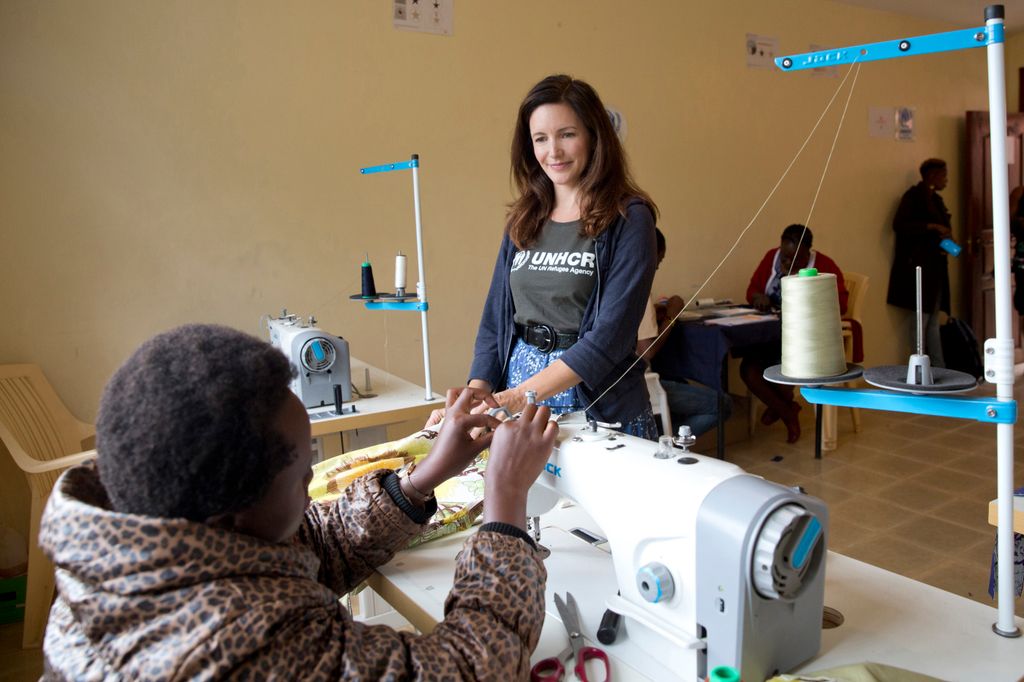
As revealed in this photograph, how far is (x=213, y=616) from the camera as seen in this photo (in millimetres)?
677

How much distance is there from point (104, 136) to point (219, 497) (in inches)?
117

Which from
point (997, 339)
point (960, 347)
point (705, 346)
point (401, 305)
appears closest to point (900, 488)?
point (705, 346)

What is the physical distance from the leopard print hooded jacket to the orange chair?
2.21 m

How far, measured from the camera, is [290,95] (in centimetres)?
349

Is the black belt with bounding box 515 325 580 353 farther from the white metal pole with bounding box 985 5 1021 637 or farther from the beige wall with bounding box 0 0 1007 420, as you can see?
the beige wall with bounding box 0 0 1007 420

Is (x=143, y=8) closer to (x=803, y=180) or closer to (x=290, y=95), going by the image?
(x=290, y=95)

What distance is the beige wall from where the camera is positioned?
305cm

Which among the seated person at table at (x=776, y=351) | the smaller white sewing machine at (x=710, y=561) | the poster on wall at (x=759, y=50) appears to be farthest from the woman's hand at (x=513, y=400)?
the poster on wall at (x=759, y=50)

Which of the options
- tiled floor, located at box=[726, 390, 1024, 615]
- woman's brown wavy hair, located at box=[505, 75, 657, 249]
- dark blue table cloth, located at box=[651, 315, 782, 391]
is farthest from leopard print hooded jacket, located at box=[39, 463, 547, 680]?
dark blue table cloth, located at box=[651, 315, 782, 391]

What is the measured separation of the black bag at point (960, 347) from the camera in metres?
5.96

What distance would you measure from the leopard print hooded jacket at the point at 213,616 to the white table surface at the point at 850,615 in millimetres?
273

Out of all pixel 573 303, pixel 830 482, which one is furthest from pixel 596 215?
pixel 830 482

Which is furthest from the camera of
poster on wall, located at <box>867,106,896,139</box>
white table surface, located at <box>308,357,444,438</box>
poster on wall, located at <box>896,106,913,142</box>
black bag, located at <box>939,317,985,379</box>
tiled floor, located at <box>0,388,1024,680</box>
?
poster on wall, located at <box>896,106,913,142</box>

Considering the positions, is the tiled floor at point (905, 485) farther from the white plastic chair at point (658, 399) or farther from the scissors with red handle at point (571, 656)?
the scissors with red handle at point (571, 656)
